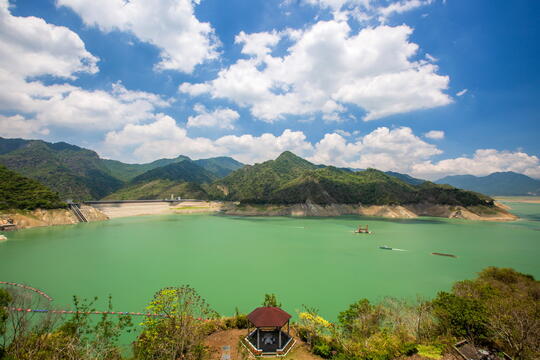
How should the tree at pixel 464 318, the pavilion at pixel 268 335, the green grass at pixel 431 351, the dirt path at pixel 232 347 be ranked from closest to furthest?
the green grass at pixel 431 351 < the dirt path at pixel 232 347 < the pavilion at pixel 268 335 < the tree at pixel 464 318

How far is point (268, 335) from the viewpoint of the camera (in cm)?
989

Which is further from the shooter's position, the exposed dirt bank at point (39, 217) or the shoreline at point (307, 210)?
the shoreline at point (307, 210)

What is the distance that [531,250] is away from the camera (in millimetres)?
35375

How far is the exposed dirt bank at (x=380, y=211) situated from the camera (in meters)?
81.6

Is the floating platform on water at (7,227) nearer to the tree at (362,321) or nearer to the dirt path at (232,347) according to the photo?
the dirt path at (232,347)

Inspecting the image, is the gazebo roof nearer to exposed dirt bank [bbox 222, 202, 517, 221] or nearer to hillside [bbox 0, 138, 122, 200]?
exposed dirt bank [bbox 222, 202, 517, 221]

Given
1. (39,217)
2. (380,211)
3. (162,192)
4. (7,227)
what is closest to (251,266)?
(7,227)

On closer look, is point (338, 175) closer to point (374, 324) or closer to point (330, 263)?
point (330, 263)

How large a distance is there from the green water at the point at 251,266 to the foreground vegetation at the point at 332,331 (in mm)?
4323

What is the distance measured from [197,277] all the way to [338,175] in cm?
11308

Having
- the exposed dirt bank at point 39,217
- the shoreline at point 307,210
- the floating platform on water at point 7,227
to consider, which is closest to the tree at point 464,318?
the floating platform on water at point 7,227

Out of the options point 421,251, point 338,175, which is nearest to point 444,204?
point 338,175

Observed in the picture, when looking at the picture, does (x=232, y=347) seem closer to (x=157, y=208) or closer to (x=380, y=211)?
(x=380, y=211)

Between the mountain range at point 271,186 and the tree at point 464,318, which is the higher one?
the mountain range at point 271,186
